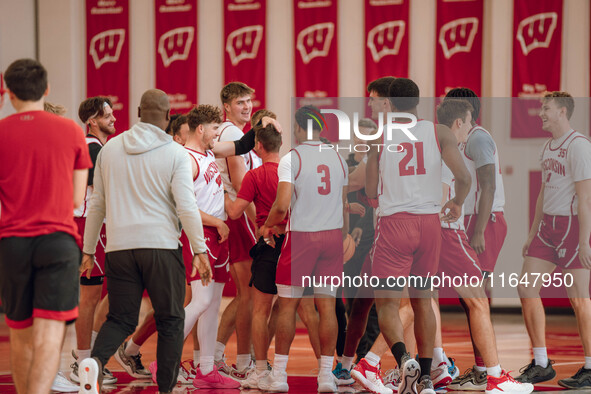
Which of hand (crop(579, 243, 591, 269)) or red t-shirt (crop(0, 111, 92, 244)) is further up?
red t-shirt (crop(0, 111, 92, 244))

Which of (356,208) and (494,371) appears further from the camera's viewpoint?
(356,208)

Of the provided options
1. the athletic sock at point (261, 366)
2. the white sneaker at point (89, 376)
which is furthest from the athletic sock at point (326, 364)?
the white sneaker at point (89, 376)

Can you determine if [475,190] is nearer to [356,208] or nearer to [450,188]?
[450,188]

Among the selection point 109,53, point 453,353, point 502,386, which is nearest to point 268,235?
point 502,386

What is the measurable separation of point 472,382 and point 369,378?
2.85ft

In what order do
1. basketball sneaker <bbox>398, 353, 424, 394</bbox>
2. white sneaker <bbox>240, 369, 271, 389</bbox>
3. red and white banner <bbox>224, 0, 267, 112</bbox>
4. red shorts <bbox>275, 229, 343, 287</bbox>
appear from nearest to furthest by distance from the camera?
basketball sneaker <bbox>398, 353, 424, 394</bbox>, red shorts <bbox>275, 229, 343, 287</bbox>, white sneaker <bbox>240, 369, 271, 389</bbox>, red and white banner <bbox>224, 0, 267, 112</bbox>

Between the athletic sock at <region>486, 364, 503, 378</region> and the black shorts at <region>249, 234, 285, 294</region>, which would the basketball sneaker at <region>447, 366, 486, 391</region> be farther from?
the black shorts at <region>249, 234, 285, 294</region>

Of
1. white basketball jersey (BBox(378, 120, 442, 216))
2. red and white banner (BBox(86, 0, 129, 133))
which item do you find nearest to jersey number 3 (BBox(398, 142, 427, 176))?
white basketball jersey (BBox(378, 120, 442, 216))

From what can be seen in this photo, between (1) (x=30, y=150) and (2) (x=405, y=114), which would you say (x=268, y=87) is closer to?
(2) (x=405, y=114)

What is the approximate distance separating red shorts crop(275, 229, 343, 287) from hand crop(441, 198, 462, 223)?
0.78 m

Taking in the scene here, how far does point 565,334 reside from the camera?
9477 mm

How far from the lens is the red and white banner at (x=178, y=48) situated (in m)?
12.5

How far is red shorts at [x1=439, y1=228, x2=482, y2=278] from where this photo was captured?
18.5ft

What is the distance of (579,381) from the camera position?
234 inches
